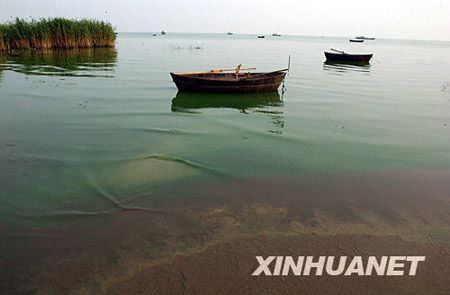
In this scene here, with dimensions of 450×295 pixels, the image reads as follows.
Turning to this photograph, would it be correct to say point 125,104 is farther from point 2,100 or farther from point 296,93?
point 296,93

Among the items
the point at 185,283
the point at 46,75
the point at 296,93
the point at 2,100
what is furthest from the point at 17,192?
the point at 46,75

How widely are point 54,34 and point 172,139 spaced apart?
33.7m

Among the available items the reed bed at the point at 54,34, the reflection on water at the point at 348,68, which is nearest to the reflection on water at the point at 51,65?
the reed bed at the point at 54,34

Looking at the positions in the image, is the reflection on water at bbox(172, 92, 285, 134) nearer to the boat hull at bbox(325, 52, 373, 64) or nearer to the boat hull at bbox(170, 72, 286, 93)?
the boat hull at bbox(170, 72, 286, 93)

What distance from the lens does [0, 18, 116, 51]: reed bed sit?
34.6 metres

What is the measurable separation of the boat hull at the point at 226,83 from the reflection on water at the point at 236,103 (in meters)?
0.27

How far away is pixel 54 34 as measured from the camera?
3697 centimetres

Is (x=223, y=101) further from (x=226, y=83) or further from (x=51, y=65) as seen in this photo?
(x=51, y=65)

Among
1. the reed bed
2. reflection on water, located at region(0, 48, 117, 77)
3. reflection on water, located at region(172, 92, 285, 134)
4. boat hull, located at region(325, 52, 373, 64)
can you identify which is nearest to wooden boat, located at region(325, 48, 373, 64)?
boat hull, located at region(325, 52, 373, 64)

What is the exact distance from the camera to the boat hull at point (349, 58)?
120 feet

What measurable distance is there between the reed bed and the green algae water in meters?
18.3

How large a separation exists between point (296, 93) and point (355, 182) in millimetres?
12013

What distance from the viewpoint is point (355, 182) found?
764cm

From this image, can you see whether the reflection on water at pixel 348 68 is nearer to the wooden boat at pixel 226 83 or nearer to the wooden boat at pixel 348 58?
the wooden boat at pixel 348 58
